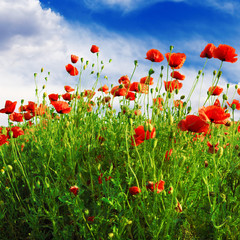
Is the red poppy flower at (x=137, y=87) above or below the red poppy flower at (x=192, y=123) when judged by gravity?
above

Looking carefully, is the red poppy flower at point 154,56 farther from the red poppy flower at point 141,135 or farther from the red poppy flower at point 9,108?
the red poppy flower at point 9,108

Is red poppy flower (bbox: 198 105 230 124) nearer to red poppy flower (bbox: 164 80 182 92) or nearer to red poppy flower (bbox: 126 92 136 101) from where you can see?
Answer: red poppy flower (bbox: 164 80 182 92)

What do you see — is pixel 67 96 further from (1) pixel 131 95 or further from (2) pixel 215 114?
(2) pixel 215 114

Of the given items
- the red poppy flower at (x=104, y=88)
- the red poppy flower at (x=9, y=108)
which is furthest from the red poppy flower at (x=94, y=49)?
the red poppy flower at (x=9, y=108)

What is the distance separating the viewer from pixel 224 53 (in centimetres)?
234

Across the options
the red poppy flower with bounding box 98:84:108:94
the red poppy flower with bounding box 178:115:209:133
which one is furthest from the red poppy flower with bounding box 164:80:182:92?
the red poppy flower with bounding box 98:84:108:94

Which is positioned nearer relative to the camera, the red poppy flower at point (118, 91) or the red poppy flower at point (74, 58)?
the red poppy flower at point (118, 91)

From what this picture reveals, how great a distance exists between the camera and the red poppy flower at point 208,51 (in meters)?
2.44

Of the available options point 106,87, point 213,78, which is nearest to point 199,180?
point 213,78

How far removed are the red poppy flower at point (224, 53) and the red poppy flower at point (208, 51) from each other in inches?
3.7

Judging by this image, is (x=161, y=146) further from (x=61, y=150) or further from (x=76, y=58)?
(x=76, y=58)

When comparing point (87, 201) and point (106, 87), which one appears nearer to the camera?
point (87, 201)

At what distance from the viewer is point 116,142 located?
2256mm

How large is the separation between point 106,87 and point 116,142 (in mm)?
1448
